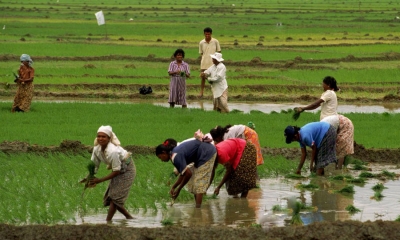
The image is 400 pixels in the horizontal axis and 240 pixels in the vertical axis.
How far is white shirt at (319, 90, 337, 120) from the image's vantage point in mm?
11562

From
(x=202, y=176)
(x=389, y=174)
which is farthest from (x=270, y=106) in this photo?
(x=202, y=176)

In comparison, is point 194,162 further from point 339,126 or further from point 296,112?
point 339,126

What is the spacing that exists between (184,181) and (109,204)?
0.83 m

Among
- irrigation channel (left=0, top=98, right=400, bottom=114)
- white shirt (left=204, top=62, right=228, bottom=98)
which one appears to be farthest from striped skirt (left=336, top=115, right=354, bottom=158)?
irrigation channel (left=0, top=98, right=400, bottom=114)

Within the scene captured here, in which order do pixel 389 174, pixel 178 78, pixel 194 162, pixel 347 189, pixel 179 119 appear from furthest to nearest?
pixel 178 78
pixel 179 119
pixel 389 174
pixel 347 189
pixel 194 162

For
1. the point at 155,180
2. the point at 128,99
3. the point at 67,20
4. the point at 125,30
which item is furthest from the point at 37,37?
the point at 155,180

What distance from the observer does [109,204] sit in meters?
8.69

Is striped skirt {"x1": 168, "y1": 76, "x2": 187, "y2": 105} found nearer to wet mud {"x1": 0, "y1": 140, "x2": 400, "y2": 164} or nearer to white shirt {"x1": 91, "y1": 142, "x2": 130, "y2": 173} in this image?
wet mud {"x1": 0, "y1": 140, "x2": 400, "y2": 164}

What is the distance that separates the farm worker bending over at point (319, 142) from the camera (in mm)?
10766

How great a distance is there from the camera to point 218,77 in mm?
15289

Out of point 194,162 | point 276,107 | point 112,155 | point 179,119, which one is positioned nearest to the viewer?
point 112,155

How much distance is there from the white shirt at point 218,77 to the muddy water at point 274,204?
439 cm

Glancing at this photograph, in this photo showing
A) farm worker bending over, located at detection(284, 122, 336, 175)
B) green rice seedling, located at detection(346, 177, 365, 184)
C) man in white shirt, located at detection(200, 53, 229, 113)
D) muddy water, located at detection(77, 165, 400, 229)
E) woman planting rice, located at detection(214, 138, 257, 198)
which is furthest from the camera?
man in white shirt, located at detection(200, 53, 229, 113)

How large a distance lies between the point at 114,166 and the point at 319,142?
3.54m
